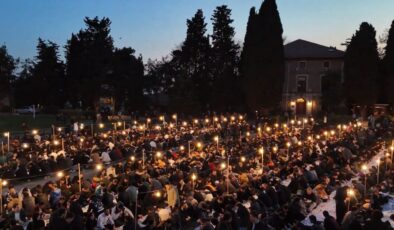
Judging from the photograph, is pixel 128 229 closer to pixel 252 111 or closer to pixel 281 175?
pixel 281 175

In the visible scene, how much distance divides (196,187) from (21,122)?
32.2 m

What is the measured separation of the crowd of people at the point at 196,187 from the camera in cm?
1163

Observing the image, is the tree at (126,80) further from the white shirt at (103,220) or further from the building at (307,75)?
the white shirt at (103,220)

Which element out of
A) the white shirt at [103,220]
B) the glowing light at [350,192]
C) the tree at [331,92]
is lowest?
the white shirt at [103,220]

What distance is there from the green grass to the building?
88.6 feet

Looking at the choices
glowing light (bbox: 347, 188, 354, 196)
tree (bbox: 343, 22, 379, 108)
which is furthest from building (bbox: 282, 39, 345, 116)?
glowing light (bbox: 347, 188, 354, 196)

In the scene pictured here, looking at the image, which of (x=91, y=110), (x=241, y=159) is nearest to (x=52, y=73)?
(x=91, y=110)

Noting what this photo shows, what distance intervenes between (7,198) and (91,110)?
40891mm

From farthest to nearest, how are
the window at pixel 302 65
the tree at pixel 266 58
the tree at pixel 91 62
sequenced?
the window at pixel 302 65
the tree at pixel 91 62
the tree at pixel 266 58

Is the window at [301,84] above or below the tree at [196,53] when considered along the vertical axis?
below

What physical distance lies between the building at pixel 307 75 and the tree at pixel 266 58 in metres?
7.14

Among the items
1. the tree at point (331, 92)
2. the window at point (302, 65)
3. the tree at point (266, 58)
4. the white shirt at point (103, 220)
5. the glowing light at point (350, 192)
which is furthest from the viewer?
the window at point (302, 65)

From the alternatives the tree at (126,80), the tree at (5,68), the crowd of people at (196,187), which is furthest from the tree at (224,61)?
the crowd of people at (196,187)

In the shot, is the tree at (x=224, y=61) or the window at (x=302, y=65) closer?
the tree at (x=224, y=61)
